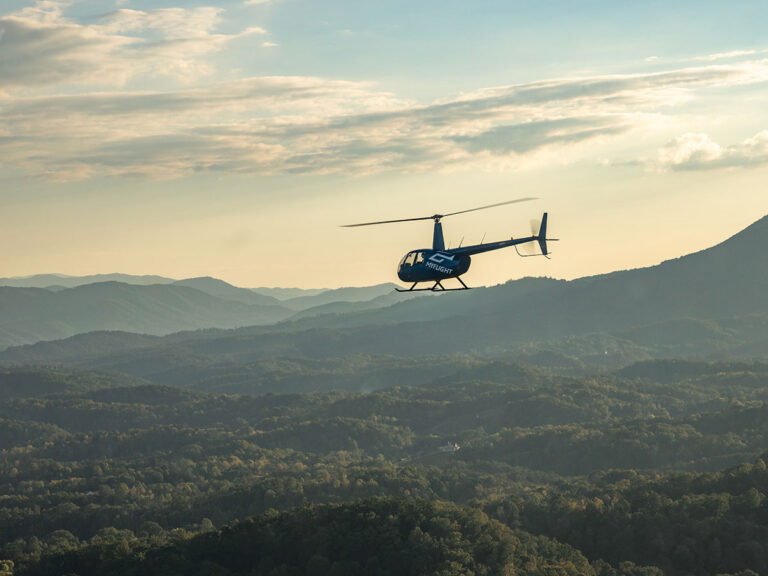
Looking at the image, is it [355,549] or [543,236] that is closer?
[543,236]

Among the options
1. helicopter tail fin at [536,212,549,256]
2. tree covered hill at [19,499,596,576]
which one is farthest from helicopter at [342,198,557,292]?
tree covered hill at [19,499,596,576]

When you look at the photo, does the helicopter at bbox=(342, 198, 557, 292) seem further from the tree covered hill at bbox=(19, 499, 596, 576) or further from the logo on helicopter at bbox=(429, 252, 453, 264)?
the tree covered hill at bbox=(19, 499, 596, 576)

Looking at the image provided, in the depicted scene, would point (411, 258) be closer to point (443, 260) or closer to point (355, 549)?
point (443, 260)

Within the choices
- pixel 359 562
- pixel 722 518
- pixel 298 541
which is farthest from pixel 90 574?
pixel 722 518

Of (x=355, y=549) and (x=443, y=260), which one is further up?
(x=443, y=260)

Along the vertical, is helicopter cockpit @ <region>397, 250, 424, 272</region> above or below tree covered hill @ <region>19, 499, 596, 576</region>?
above

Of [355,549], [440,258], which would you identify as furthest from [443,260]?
[355,549]

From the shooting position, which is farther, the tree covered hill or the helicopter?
the tree covered hill

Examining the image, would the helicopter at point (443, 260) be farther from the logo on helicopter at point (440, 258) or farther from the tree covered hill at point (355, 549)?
the tree covered hill at point (355, 549)

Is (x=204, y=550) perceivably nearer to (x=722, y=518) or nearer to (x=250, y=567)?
(x=250, y=567)

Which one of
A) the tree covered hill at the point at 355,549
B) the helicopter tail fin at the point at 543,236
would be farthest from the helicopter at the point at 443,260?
the tree covered hill at the point at 355,549

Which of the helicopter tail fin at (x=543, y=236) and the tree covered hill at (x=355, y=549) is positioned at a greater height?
the helicopter tail fin at (x=543, y=236)

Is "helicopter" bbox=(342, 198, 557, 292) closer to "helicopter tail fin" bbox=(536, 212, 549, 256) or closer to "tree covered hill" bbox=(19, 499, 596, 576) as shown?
"helicopter tail fin" bbox=(536, 212, 549, 256)
